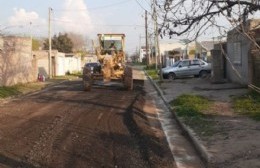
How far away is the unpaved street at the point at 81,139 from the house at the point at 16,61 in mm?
16325

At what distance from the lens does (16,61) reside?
4016cm

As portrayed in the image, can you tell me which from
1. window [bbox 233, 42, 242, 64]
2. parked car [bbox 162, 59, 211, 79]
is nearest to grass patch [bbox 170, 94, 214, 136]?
window [bbox 233, 42, 242, 64]

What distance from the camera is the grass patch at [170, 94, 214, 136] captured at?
45.9 ft

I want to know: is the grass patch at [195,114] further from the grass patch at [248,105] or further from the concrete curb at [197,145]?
the grass patch at [248,105]

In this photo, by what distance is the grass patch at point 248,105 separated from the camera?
1616 cm

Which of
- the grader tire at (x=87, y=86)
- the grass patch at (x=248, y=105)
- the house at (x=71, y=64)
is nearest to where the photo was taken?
the grass patch at (x=248, y=105)

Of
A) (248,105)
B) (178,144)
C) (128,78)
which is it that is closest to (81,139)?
(178,144)

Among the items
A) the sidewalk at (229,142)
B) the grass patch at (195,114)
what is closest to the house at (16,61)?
the grass patch at (195,114)

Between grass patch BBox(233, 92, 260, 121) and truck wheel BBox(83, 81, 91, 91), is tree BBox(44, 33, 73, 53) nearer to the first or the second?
truck wheel BBox(83, 81, 91, 91)

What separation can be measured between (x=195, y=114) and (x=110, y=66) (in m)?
15.7

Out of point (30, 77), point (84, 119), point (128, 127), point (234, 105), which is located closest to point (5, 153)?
point (128, 127)

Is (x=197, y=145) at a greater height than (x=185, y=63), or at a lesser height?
lesser

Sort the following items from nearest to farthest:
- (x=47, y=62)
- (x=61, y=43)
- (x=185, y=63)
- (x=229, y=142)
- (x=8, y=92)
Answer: (x=229, y=142), (x=8, y=92), (x=185, y=63), (x=47, y=62), (x=61, y=43)

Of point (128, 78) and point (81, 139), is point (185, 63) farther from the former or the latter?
point (81, 139)
